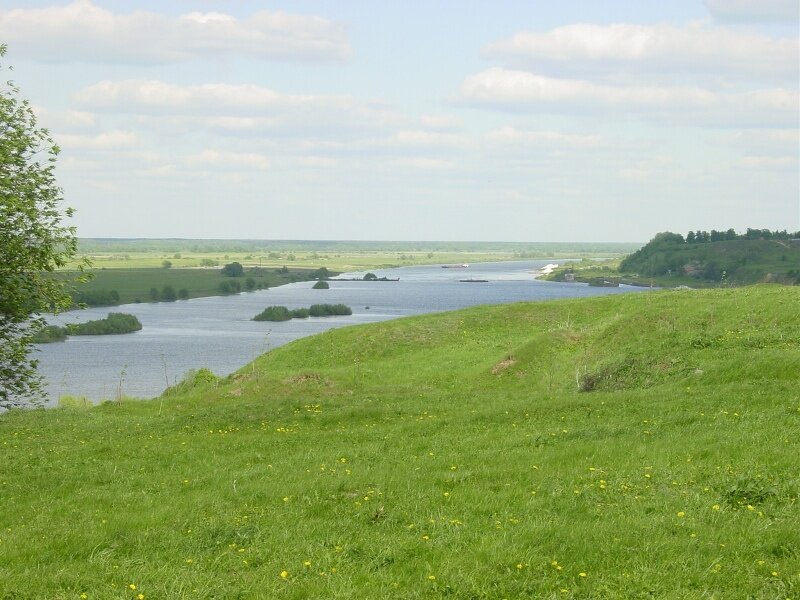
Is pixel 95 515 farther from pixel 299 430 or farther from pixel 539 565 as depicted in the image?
pixel 299 430

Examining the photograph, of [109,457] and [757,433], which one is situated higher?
[757,433]

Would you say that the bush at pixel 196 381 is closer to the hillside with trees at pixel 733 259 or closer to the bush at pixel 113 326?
the bush at pixel 113 326

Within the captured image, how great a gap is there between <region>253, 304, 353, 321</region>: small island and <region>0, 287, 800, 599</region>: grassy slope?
89360 millimetres

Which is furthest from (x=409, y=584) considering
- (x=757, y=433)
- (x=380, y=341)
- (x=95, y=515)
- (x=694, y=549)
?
(x=380, y=341)

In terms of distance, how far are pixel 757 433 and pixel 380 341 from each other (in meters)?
33.1

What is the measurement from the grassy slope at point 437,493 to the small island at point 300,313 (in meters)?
89.4

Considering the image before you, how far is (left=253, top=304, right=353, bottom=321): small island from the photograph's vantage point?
117319 millimetres

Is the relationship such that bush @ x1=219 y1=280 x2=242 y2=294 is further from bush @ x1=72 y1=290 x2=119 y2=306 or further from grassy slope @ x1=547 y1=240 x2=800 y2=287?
grassy slope @ x1=547 y1=240 x2=800 y2=287

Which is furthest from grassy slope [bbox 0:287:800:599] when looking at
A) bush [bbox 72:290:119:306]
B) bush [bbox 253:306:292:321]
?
bush [bbox 72:290:119:306]

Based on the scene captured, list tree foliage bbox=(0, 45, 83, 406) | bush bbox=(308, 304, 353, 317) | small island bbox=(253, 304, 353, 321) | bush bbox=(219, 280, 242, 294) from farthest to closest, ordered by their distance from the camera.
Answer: bush bbox=(219, 280, 242, 294), bush bbox=(308, 304, 353, 317), small island bbox=(253, 304, 353, 321), tree foliage bbox=(0, 45, 83, 406)

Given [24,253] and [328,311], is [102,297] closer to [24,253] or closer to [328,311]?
[328,311]

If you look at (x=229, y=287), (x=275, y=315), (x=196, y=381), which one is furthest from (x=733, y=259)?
(x=196, y=381)

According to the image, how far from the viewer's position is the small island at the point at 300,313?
385 ft

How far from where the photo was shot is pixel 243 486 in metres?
13.9
